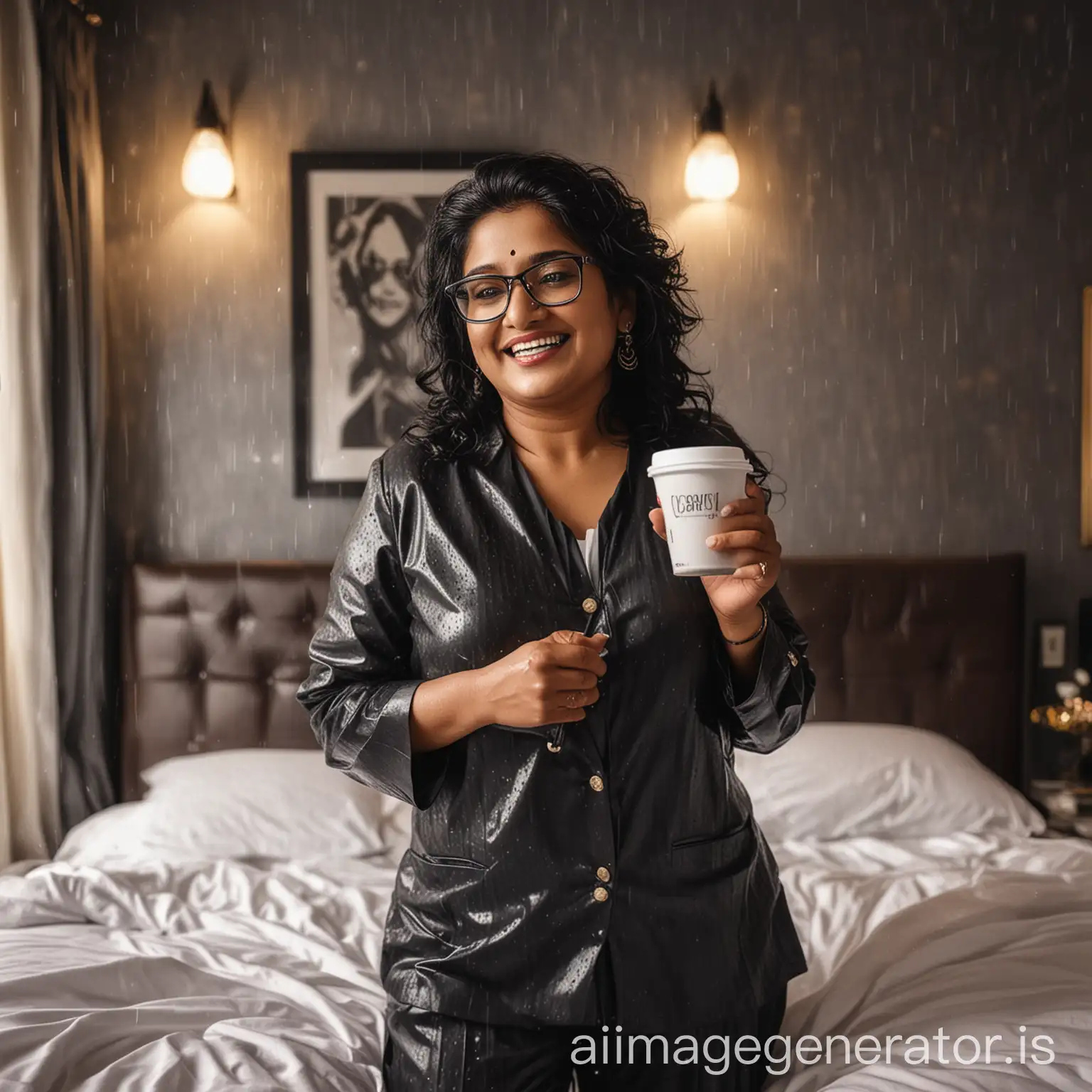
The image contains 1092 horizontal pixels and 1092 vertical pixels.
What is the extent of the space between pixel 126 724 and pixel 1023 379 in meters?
2.84

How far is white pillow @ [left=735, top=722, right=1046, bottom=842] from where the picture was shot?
96.3 inches

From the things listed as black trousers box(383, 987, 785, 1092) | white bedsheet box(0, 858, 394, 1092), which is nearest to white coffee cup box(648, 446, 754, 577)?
black trousers box(383, 987, 785, 1092)

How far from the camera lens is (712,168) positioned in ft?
9.56

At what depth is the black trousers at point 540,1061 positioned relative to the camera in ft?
3.60

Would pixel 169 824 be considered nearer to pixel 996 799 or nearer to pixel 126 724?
pixel 126 724

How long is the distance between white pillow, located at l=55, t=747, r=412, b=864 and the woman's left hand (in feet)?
5.06

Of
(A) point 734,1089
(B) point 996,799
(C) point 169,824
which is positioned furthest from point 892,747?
(C) point 169,824

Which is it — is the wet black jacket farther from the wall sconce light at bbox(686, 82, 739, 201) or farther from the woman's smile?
the wall sconce light at bbox(686, 82, 739, 201)

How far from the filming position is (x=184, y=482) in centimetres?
304

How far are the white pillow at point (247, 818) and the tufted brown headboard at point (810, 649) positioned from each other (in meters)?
0.37

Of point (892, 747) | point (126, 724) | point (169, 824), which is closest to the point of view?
point (169, 824)

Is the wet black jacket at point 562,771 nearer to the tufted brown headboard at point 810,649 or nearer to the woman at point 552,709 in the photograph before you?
the woman at point 552,709

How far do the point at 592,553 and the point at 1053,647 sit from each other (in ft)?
7.87

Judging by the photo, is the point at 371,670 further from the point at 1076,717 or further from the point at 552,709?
the point at 1076,717
